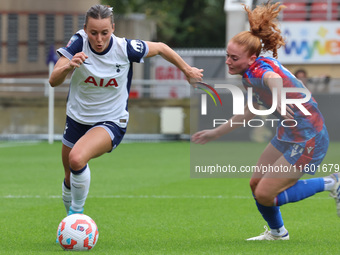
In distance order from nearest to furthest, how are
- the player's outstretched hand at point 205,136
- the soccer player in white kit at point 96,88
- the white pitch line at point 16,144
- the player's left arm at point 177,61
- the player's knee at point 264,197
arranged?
the player's knee at point 264,197
the soccer player in white kit at point 96,88
the player's outstretched hand at point 205,136
the player's left arm at point 177,61
the white pitch line at point 16,144

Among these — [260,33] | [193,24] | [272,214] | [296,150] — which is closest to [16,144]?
[272,214]

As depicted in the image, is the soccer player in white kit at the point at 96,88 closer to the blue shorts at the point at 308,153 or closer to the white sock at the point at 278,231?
the blue shorts at the point at 308,153

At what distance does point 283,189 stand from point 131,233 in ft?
5.52

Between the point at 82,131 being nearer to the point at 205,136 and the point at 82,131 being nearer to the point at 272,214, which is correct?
the point at 205,136

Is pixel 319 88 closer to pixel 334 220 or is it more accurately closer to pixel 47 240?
pixel 334 220

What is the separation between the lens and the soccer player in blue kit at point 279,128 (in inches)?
252

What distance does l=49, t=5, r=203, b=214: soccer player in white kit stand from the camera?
6.63 m

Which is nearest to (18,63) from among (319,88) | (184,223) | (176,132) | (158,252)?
(176,132)

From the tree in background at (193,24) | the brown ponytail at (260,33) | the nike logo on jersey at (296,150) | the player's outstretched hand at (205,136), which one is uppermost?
the brown ponytail at (260,33)

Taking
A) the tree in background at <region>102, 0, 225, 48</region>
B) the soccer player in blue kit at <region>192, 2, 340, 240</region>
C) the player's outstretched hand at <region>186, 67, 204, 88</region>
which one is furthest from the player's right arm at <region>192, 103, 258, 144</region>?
the tree in background at <region>102, 0, 225, 48</region>

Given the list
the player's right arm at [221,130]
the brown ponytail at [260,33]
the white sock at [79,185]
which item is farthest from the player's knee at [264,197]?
the white sock at [79,185]

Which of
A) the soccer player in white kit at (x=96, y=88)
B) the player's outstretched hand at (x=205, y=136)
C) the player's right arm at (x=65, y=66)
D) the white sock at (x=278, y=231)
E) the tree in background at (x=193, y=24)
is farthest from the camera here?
the tree in background at (x=193, y=24)

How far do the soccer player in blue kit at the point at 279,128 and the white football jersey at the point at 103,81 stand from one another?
0.98 meters

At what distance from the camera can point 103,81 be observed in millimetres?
6875
